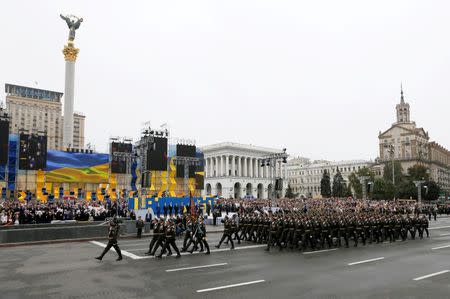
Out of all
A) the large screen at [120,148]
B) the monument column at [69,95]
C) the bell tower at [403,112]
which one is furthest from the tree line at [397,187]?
the monument column at [69,95]

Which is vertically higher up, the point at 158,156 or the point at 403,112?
the point at 403,112

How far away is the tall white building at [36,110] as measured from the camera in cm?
13856

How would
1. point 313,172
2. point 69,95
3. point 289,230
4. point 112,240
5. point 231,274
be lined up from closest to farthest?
point 231,274 → point 112,240 → point 289,230 → point 69,95 → point 313,172

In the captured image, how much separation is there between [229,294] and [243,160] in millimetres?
109060

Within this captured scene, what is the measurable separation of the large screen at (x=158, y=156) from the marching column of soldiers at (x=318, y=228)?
21675mm

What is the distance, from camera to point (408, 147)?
122m

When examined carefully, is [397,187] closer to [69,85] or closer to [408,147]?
[408,147]

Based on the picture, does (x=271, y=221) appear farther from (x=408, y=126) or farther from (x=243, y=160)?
(x=408, y=126)

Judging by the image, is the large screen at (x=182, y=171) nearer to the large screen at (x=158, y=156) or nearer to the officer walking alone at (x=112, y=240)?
the large screen at (x=158, y=156)

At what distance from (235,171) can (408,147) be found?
55648 mm

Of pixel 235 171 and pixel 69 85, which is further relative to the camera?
pixel 235 171

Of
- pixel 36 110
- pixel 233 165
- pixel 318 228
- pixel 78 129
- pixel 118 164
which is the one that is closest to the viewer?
pixel 318 228

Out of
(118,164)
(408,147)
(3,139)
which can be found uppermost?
(408,147)

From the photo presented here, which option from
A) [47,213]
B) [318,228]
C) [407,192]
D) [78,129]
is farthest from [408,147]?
[78,129]
